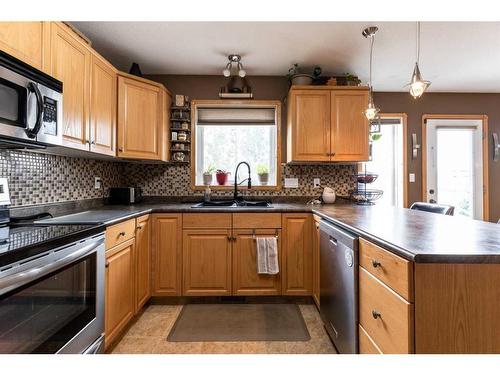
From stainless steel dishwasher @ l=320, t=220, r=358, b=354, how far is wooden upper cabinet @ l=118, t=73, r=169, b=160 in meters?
1.76

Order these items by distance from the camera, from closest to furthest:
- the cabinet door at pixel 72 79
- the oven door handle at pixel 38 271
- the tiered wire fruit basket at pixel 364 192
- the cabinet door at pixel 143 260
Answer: the oven door handle at pixel 38 271, the cabinet door at pixel 72 79, the cabinet door at pixel 143 260, the tiered wire fruit basket at pixel 364 192

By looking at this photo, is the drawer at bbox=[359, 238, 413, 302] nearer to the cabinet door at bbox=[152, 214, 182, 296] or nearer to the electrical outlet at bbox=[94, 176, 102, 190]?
the cabinet door at bbox=[152, 214, 182, 296]

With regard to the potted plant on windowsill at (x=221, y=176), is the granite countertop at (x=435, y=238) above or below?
below

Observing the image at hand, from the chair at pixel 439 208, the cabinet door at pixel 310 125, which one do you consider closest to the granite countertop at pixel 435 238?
the chair at pixel 439 208

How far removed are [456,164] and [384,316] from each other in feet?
10.9

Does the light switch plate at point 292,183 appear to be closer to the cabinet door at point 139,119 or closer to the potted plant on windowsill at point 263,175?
the potted plant on windowsill at point 263,175

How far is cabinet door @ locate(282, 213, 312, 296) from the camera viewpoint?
2.42 meters

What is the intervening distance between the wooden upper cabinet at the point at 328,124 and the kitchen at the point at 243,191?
0.05ft

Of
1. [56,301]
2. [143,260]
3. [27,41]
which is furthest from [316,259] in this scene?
[27,41]

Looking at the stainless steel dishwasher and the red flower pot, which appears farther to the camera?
the red flower pot

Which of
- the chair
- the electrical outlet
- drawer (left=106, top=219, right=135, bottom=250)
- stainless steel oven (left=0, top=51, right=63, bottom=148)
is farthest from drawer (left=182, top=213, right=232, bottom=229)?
the chair

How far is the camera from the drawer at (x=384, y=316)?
94 cm

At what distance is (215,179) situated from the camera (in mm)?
3086

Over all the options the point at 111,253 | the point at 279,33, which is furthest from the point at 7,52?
the point at 279,33
